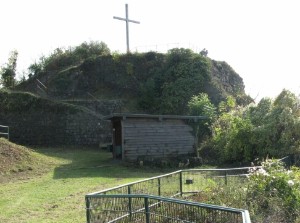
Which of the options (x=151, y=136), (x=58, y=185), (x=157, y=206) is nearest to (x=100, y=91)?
(x=151, y=136)

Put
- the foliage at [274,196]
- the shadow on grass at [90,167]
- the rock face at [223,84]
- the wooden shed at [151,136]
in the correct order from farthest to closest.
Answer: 1. the rock face at [223,84]
2. the wooden shed at [151,136]
3. the shadow on grass at [90,167]
4. the foliage at [274,196]

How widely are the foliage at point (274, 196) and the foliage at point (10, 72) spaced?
110 ft

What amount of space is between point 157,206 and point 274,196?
249cm

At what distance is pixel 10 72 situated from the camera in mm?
37750

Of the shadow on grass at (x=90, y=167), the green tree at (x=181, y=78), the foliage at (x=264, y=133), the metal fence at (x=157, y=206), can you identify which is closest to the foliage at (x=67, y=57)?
the green tree at (x=181, y=78)

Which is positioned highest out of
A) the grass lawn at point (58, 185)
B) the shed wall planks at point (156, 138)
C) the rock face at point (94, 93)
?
the rock face at point (94, 93)

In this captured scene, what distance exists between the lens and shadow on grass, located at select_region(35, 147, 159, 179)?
16.4 meters

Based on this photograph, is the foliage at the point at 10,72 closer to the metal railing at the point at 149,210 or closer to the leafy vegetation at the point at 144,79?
the leafy vegetation at the point at 144,79

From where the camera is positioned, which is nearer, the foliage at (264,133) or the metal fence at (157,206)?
the metal fence at (157,206)

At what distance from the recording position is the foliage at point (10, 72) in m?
37.3

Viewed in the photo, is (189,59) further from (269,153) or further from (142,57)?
(269,153)

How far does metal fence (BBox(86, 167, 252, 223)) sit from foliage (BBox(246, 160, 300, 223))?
147cm

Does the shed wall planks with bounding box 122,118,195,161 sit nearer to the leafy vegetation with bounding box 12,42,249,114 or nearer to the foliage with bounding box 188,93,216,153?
the foliage with bounding box 188,93,216,153

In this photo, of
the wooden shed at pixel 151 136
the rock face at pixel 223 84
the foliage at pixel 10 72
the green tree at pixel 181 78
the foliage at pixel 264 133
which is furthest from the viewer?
the foliage at pixel 10 72
